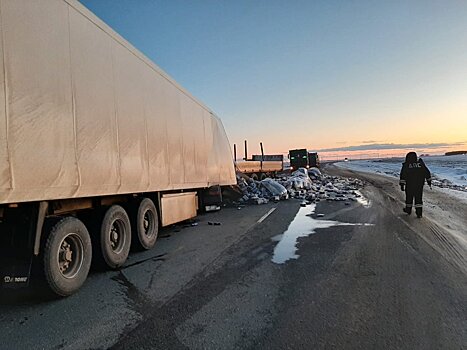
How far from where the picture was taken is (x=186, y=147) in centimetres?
1025

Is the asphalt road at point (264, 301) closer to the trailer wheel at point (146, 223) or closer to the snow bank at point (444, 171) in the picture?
the trailer wheel at point (146, 223)

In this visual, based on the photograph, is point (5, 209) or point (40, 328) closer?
point (40, 328)

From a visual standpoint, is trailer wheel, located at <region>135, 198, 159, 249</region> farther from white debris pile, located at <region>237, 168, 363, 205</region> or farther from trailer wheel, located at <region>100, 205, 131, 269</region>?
white debris pile, located at <region>237, 168, 363, 205</region>

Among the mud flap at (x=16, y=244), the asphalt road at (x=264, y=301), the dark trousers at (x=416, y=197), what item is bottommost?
the asphalt road at (x=264, y=301)

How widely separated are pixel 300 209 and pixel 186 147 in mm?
5931

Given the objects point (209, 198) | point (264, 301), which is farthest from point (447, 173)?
point (264, 301)

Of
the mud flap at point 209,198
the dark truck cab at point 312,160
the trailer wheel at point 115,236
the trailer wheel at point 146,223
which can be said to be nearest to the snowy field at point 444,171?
the dark truck cab at point 312,160

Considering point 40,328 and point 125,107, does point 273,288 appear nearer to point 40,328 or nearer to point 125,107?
point 40,328

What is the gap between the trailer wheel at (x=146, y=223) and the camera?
7551 mm

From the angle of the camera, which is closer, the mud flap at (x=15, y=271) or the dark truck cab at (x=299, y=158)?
the mud flap at (x=15, y=271)

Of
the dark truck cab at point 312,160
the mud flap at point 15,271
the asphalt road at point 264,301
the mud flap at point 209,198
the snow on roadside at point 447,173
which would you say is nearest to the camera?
the asphalt road at point 264,301

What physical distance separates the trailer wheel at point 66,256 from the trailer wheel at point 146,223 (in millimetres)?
2023

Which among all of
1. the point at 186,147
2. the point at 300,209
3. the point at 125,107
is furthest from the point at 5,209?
the point at 300,209

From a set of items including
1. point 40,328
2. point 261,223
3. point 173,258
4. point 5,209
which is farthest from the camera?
point 261,223
